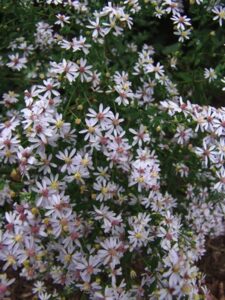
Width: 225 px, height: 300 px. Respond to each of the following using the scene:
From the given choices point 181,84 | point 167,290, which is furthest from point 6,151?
point 181,84

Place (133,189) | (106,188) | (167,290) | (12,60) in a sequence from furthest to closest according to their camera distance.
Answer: (12,60) < (133,189) < (106,188) < (167,290)

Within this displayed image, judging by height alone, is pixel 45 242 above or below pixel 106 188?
below

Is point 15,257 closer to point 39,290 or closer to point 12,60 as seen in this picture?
point 39,290

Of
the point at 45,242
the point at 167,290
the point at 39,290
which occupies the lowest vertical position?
the point at 39,290

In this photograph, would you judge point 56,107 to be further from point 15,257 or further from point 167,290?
point 167,290

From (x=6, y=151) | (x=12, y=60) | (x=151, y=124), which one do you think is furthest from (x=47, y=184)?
(x=12, y=60)

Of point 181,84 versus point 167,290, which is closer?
point 167,290

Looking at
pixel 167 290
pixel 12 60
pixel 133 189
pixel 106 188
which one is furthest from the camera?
pixel 12 60
